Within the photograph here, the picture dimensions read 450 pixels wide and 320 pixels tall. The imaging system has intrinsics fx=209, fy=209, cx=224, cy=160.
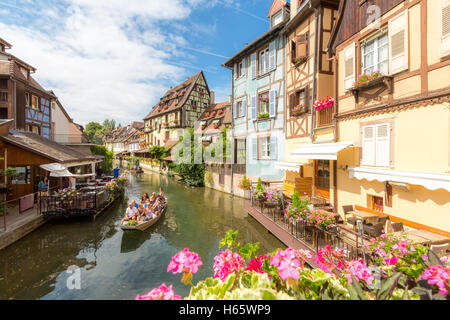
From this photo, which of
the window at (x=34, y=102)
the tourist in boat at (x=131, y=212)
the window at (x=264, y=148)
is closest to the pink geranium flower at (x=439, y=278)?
the tourist in boat at (x=131, y=212)

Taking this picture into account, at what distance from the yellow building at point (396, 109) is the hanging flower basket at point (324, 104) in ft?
2.26

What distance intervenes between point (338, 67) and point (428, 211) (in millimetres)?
6571

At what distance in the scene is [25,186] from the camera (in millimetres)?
13773

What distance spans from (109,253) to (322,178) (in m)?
10.6

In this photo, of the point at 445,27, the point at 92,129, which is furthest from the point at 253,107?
the point at 92,129

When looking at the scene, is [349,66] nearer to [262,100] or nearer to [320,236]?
[320,236]

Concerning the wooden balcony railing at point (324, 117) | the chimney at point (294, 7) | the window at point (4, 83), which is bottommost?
the wooden balcony railing at point (324, 117)

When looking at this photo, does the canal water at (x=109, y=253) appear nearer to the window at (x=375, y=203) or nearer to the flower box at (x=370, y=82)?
the window at (x=375, y=203)

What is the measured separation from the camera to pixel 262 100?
15945 mm

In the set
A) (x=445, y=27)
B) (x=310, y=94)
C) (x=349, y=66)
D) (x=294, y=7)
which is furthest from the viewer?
(x=294, y=7)

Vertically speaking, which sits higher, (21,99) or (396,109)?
(21,99)

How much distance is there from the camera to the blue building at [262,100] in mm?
14648
